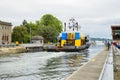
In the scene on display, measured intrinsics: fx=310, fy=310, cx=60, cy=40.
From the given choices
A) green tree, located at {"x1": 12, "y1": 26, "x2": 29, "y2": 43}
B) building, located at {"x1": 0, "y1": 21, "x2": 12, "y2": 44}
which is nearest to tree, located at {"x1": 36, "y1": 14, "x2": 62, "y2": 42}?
green tree, located at {"x1": 12, "y1": 26, "x2": 29, "y2": 43}

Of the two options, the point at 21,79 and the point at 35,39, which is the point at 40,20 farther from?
the point at 21,79

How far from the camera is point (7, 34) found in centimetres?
9575

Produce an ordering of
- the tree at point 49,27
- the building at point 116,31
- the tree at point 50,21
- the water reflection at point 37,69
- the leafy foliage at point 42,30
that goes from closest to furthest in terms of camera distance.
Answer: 1. the water reflection at point 37,69
2. the building at point 116,31
3. the leafy foliage at point 42,30
4. the tree at point 49,27
5. the tree at point 50,21

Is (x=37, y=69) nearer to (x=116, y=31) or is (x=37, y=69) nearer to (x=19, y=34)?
(x=116, y=31)

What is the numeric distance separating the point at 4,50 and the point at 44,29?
190ft

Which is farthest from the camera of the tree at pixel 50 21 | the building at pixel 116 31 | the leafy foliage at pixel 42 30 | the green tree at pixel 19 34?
the tree at pixel 50 21

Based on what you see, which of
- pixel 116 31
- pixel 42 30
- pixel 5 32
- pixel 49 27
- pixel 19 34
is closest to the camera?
pixel 116 31

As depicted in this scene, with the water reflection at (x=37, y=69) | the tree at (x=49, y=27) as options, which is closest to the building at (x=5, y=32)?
the tree at (x=49, y=27)

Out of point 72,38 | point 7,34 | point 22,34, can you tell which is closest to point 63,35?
point 72,38

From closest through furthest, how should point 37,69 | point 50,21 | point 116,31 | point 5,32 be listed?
point 37,69, point 116,31, point 5,32, point 50,21

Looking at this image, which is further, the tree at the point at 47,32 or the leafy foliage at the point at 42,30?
the tree at the point at 47,32

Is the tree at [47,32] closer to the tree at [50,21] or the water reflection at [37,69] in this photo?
the tree at [50,21]

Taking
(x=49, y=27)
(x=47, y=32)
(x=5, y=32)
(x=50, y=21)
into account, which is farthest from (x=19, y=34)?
(x=50, y=21)

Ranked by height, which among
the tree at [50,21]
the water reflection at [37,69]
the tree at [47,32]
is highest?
the tree at [50,21]
